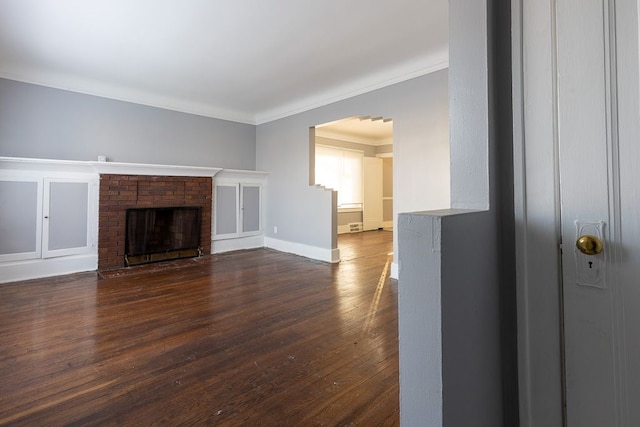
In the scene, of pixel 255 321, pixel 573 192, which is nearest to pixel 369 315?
pixel 255 321

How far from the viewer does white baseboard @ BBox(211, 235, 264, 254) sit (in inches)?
211

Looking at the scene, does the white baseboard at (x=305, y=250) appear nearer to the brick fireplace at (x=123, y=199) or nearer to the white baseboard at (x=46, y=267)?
the brick fireplace at (x=123, y=199)

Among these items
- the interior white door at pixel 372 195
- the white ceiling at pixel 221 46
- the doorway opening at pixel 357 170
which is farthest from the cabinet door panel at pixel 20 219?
the interior white door at pixel 372 195

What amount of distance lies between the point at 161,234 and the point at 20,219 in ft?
5.23

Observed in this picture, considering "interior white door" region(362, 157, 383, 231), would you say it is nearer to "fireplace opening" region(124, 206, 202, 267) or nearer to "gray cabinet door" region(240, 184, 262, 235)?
"gray cabinet door" region(240, 184, 262, 235)

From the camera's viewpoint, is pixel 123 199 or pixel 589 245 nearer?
pixel 589 245

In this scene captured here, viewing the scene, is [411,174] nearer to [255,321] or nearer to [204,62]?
[255,321]

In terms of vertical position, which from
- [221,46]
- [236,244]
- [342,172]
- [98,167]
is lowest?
[236,244]

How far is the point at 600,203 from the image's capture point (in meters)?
0.73

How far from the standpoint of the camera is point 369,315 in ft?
8.67

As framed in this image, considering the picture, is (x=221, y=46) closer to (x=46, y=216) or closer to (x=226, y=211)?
(x=226, y=211)

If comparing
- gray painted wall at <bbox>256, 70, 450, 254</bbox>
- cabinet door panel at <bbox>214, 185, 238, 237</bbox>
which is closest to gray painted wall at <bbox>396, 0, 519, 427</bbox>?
gray painted wall at <bbox>256, 70, 450, 254</bbox>

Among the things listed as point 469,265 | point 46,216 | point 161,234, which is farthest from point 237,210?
point 469,265

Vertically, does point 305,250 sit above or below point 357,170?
below
